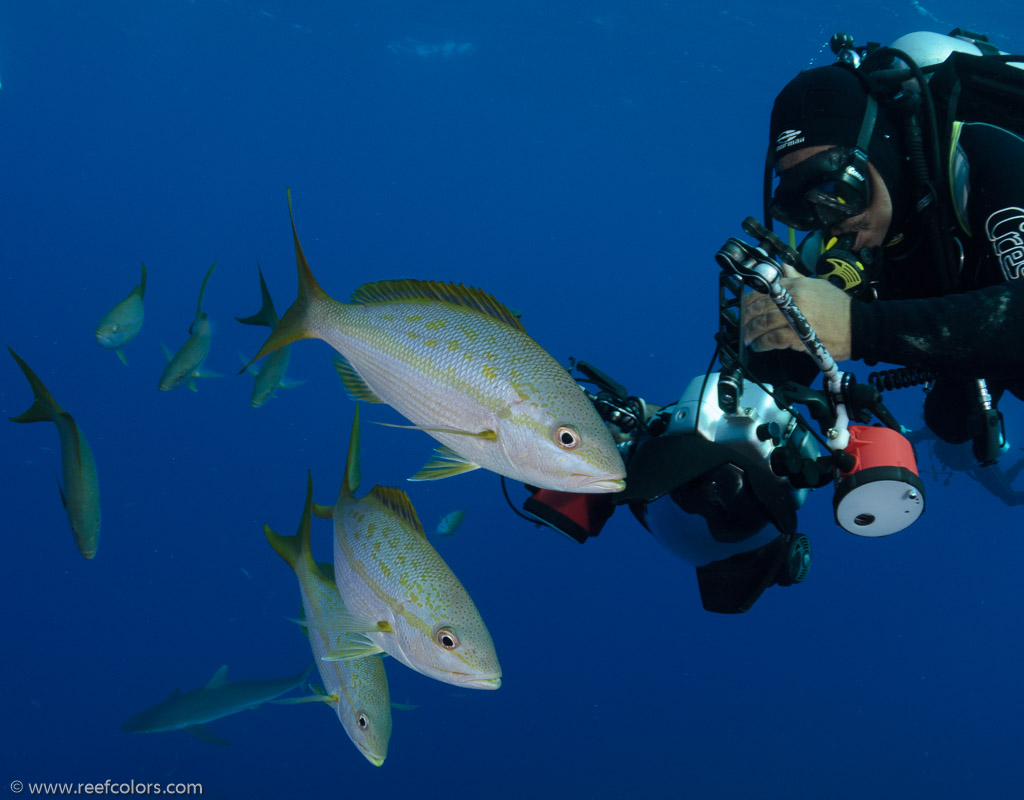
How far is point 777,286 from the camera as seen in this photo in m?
1.88

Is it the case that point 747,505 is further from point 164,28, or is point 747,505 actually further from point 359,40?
point 164,28

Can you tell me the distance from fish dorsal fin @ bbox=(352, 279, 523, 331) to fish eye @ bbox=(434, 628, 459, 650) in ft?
2.77

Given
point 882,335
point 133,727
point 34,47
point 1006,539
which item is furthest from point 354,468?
point 1006,539

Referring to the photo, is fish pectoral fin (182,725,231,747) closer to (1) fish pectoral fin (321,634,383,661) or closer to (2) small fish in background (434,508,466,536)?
(2) small fish in background (434,508,466,536)

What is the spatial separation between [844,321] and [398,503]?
1617 millimetres

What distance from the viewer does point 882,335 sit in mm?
2115

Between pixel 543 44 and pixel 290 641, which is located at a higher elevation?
pixel 543 44

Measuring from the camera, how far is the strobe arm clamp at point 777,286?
1871 mm

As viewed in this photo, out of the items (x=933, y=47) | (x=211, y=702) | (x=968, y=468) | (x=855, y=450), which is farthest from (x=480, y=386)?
(x=968, y=468)

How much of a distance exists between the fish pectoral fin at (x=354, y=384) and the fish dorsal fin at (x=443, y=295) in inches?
9.7

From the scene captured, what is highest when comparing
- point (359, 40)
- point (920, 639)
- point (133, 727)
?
point (359, 40)

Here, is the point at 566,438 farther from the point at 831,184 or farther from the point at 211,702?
the point at 211,702

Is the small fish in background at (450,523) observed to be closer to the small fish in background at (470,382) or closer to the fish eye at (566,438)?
the small fish in background at (470,382)

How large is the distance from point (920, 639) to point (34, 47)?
62040mm
